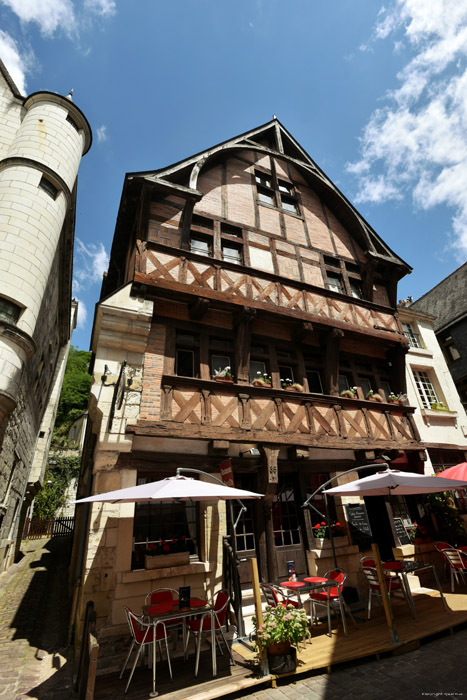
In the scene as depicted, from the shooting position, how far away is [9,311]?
6.78 m

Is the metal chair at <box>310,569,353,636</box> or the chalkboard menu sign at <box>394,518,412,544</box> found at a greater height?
the chalkboard menu sign at <box>394,518,412,544</box>

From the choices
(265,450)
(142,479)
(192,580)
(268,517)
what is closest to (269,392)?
(265,450)

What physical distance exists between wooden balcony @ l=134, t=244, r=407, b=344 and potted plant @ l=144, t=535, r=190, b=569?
5078 mm

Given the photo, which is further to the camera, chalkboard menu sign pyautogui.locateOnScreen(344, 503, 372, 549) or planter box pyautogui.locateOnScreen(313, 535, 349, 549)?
chalkboard menu sign pyautogui.locateOnScreen(344, 503, 372, 549)

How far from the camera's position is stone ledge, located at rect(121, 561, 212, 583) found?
5.60 metres

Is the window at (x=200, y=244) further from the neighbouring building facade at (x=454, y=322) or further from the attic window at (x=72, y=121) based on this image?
the neighbouring building facade at (x=454, y=322)

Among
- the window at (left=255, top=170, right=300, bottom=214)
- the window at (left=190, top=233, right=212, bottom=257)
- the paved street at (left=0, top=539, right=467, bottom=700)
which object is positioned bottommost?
the paved street at (left=0, top=539, right=467, bottom=700)

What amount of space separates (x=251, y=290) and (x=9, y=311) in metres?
5.41

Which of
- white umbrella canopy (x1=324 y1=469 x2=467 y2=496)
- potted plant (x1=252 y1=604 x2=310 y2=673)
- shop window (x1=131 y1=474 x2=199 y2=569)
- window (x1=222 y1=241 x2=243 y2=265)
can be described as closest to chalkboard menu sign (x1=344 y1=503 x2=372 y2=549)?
white umbrella canopy (x1=324 y1=469 x2=467 y2=496)

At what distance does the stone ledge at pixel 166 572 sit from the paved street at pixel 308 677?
136 centimetres

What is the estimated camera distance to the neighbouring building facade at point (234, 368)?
6363 millimetres

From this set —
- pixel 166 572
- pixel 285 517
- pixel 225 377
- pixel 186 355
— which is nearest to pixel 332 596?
pixel 285 517

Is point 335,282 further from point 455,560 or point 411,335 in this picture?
point 455,560

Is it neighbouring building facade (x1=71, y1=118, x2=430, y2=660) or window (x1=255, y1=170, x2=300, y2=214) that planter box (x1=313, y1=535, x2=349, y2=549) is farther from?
window (x1=255, y1=170, x2=300, y2=214)
